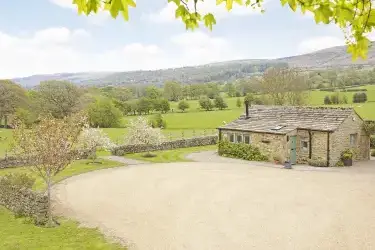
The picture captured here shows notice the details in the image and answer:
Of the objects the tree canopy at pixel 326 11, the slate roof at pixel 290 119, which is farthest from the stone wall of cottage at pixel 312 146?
the tree canopy at pixel 326 11

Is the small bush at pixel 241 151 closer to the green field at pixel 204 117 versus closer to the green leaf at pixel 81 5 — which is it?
the green field at pixel 204 117

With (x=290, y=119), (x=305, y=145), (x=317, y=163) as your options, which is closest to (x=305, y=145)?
(x=305, y=145)

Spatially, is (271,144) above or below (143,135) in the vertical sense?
below

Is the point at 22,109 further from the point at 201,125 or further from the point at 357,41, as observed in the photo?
the point at 357,41

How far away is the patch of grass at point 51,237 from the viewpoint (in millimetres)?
17219

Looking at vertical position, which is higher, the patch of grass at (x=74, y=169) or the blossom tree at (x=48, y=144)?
the blossom tree at (x=48, y=144)

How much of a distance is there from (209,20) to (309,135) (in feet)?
103

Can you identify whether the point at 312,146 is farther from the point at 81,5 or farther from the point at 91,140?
the point at 81,5

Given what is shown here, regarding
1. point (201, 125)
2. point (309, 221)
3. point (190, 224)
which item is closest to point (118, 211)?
point (190, 224)

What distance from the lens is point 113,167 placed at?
118 ft

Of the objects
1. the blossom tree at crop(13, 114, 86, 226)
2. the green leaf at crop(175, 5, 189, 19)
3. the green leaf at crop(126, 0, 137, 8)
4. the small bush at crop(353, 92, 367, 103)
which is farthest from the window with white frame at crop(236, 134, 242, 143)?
the small bush at crop(353, 92, 367, 103)

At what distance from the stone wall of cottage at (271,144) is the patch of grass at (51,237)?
20.5 meters

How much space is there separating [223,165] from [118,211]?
14.9m

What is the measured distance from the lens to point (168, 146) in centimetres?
4641
